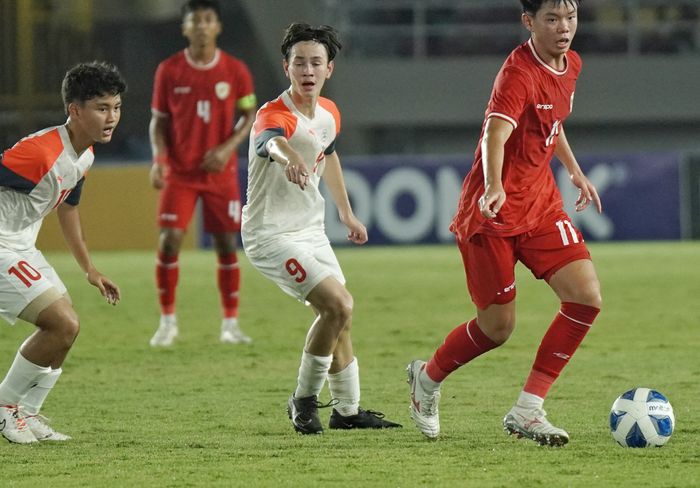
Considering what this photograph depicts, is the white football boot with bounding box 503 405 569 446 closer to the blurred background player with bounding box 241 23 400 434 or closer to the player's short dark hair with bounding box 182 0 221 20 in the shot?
the blurred background player with bounding box 241 23 400 434

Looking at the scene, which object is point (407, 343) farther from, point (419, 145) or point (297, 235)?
A: point (419, 145)

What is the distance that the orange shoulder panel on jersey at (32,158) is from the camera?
18.6 ft

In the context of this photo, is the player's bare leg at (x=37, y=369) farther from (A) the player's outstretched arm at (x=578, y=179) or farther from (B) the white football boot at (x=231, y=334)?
(B) the white football boot at (x=231, y=334)

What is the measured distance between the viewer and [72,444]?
568 centimetres

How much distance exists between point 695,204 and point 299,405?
14512 mm

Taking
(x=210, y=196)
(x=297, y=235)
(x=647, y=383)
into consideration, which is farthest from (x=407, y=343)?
(x=297, y=235)

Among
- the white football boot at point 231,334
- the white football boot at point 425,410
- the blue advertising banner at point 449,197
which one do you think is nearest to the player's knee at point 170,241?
the white football boot at point 231,334

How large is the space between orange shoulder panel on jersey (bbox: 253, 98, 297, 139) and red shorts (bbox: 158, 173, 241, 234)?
144 inches

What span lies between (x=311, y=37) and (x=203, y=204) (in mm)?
3871

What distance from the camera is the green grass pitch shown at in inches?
194

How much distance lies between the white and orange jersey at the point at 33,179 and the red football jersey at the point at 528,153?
165cm

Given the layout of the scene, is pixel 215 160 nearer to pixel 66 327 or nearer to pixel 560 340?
pixel 66 327

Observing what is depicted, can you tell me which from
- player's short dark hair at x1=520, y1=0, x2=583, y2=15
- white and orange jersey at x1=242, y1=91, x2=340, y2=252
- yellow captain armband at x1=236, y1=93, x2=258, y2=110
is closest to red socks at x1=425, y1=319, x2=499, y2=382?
white and orange jersey at x1=242, y1=91, x2=340, y2=252

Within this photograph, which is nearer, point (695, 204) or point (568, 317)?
point (568, 317)
